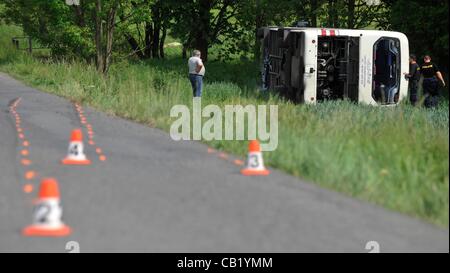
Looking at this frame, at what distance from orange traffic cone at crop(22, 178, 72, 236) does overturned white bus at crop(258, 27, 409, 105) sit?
15.3 meters

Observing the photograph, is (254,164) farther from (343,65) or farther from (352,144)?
(343,65)

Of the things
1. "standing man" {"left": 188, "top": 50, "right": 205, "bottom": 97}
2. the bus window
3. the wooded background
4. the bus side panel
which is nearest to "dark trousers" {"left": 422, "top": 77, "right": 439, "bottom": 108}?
the bus window

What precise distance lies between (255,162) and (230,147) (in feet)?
8.36

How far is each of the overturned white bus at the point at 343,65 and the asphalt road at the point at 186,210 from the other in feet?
30.4

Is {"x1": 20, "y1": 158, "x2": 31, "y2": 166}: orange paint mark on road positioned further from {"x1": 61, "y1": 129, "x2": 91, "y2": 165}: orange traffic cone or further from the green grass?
the green grass

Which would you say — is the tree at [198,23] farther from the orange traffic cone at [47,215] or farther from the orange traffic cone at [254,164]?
the orange traffic cone at [47,215]

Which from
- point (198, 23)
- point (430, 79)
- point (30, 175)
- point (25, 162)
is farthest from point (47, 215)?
point (198, 23)

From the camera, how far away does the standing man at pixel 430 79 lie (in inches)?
929

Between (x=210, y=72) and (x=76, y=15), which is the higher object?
(x=76, y=15)

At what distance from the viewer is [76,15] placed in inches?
1375

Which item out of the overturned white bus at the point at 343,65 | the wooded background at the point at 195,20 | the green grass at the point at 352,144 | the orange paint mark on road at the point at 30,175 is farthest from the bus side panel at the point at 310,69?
the orange paint mark on road at the point at 30,175

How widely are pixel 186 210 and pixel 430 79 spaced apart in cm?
1506
